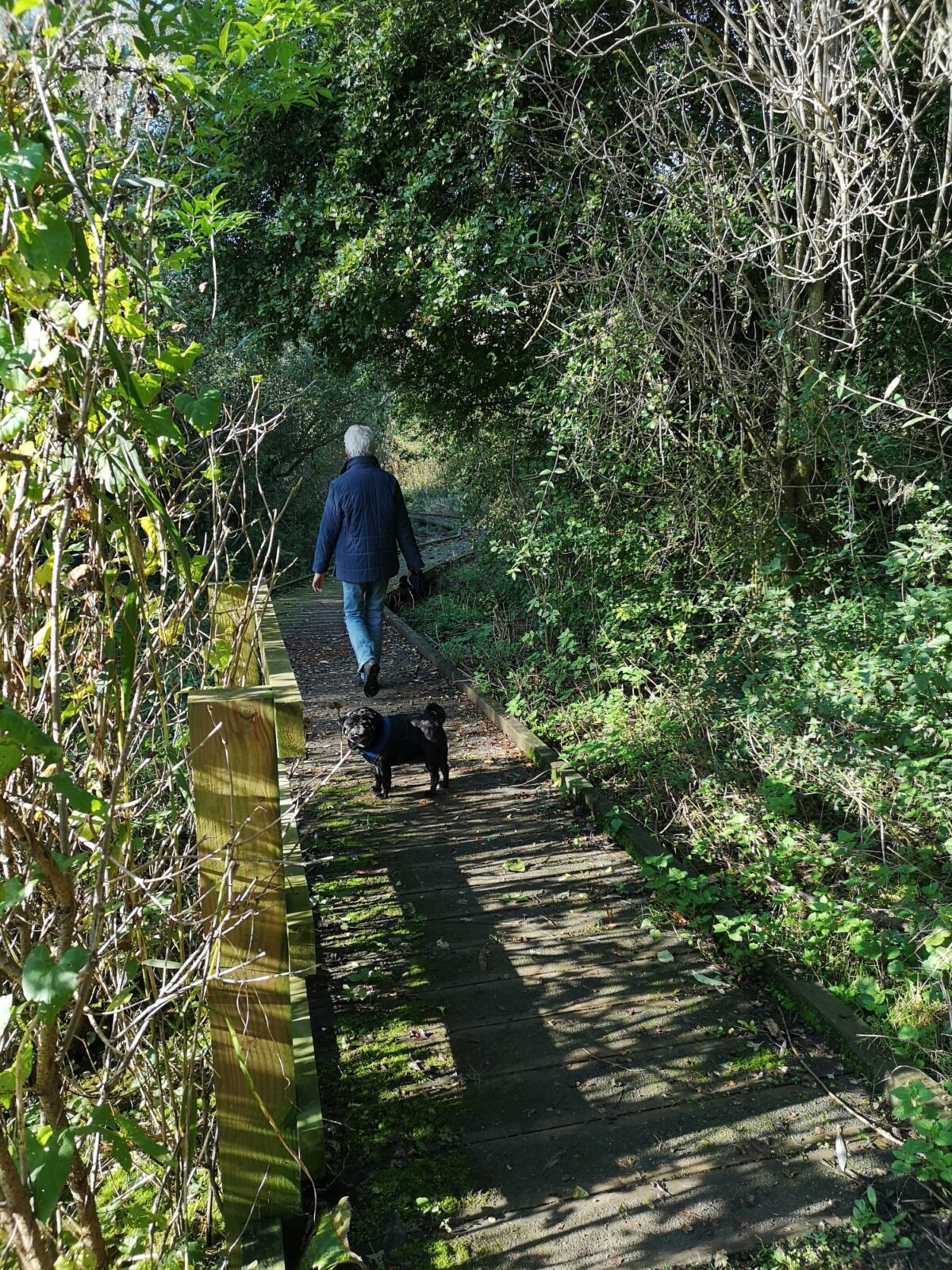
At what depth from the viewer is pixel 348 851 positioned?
4879 mm

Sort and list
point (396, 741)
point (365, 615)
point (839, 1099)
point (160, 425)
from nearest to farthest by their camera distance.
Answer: point (160, 425)
point (839, 1099)
point (396, 741)
point (365, 615)

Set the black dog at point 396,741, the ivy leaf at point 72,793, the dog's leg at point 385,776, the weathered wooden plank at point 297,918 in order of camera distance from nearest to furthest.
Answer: the ivy leaf at point 72,793 → the weathered wooden plank at point 297,918 → the black dog at point 396,741 → the dog's leg at point 385,776

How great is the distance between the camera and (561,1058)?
3.23 m

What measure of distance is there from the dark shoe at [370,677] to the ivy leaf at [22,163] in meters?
6.04

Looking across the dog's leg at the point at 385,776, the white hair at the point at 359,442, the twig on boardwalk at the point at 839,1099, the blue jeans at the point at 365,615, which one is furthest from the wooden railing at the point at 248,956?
the white hair at the point at 359,442

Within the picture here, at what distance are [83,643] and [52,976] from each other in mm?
760

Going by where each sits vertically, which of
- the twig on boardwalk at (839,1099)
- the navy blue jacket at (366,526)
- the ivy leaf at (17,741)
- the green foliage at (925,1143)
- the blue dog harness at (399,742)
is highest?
the navy blue jacket at (366,526)

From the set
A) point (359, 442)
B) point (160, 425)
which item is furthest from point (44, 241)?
point (359, 442)

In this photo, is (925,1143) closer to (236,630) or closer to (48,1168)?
(48,1168)

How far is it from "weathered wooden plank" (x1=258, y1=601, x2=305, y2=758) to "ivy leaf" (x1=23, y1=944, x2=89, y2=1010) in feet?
2.52

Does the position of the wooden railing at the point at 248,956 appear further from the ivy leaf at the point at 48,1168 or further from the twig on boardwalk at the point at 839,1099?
the twig on boardwalk at the point at 839,1099

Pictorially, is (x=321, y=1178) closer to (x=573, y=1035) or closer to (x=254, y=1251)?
(x=254, y=1251)

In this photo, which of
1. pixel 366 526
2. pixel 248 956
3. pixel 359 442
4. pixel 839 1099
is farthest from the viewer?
pixel 359 442

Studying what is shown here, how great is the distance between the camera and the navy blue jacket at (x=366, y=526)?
272 inches
